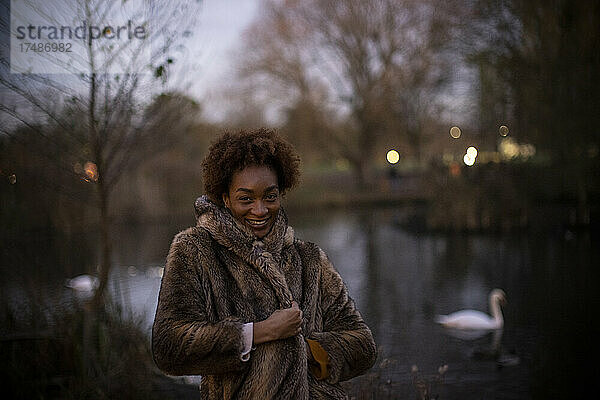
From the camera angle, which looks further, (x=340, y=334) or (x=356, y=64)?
(x=356, y=64)

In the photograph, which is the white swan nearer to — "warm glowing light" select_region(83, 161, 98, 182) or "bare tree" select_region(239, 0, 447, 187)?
"bare tree" select_region(239, 0, 447, 187)

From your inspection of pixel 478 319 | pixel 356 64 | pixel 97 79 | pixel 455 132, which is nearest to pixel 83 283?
pixel 97 79

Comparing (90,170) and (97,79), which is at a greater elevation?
(97,79)

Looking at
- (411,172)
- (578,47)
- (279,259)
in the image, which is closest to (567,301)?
(578,47)

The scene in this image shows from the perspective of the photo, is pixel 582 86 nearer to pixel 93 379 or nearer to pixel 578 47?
pixel 578 47

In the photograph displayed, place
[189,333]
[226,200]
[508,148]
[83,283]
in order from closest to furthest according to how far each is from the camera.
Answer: [189,333] < [226,200] < [83,283] < [508,148]

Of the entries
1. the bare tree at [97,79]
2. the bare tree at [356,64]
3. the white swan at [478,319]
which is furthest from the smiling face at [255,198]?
the bare tree at [356,64]

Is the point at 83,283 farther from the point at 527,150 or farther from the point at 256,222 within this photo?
the point at 527,150

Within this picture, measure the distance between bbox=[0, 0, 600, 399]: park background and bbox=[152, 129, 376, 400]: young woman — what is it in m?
0.35

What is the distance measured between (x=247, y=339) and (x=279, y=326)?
0.09 metres

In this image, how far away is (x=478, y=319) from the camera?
5.70 metres

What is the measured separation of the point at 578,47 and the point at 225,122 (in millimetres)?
4335

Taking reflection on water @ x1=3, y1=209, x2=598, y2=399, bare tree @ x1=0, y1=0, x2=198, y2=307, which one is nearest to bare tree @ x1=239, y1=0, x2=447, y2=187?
reflection on water @ x1=3, y1=209, x2=598, y2=399

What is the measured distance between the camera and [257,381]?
5.35 feet
